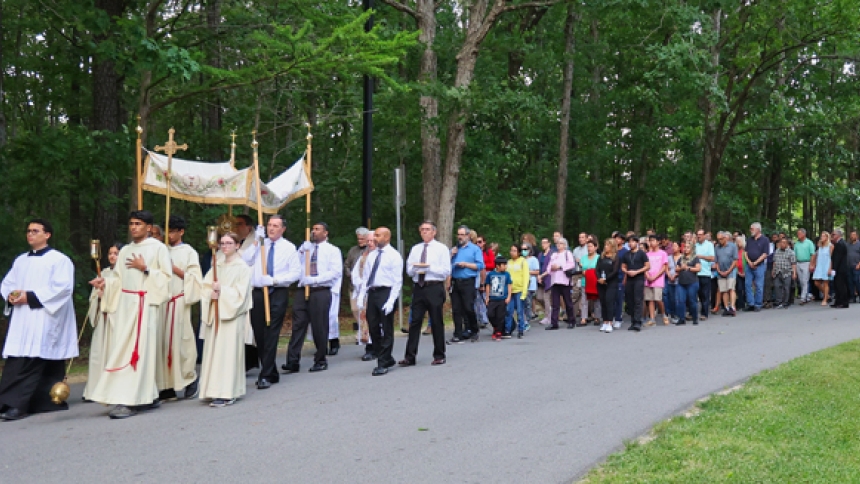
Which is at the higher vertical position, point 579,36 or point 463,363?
point 579,36

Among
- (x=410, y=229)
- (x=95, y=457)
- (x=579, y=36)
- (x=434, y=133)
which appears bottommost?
(x=95, y=457)

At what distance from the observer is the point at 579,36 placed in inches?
1328

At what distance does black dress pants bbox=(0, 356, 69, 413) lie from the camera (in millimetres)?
8961

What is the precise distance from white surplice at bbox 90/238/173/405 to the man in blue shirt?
6.00 meters

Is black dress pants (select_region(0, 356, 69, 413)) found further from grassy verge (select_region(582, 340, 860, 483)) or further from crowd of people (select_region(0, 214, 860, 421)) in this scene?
grassy verge (select_region(582, 340, 860, 483))

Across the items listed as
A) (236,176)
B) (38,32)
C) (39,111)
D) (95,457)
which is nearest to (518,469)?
(95,457)

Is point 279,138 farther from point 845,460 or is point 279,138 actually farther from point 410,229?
point 845,460

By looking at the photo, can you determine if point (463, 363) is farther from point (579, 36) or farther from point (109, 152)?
point (579, 36)

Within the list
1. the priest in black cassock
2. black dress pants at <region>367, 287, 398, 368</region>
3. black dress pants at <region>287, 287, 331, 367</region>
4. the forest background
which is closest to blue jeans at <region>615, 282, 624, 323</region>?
the forest background

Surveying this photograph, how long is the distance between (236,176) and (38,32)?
293 inches

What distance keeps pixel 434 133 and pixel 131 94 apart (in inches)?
291

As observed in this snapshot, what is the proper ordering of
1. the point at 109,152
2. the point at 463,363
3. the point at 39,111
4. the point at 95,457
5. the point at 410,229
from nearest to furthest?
the point at 95,457 < the point at 463,363 < the point at 109,152 < the point at 410,229 < the point at 39,111

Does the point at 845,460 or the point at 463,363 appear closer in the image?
the point at 845,460

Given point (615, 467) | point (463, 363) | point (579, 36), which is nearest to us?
point (615, 467)
